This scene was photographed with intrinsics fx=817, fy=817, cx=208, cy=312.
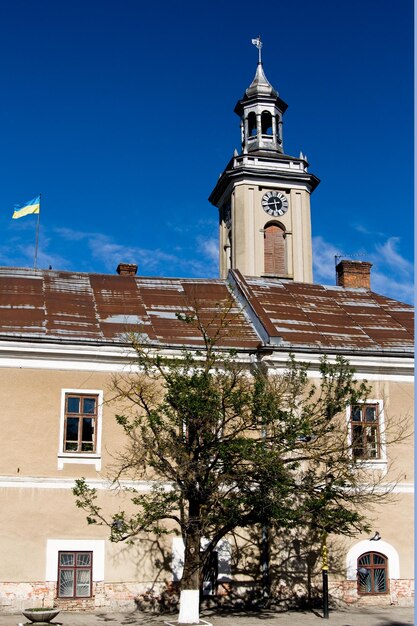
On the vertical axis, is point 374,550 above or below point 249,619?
above

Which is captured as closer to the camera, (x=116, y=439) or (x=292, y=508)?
(x=292, y=508)

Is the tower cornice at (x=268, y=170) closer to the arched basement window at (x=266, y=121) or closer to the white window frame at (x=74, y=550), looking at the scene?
the arched basement window at (x=266, y=121)

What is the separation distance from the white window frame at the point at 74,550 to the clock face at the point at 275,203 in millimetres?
20635

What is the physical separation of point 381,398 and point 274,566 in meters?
5.13

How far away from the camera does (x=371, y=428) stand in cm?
2034

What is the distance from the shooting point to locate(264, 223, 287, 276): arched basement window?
117 ft

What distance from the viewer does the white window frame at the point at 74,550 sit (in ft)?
61.5

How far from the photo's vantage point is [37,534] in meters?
18.8

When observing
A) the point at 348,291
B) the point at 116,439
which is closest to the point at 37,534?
the point at 116,439

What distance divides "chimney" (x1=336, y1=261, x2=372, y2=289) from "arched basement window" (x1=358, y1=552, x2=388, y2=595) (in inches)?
437

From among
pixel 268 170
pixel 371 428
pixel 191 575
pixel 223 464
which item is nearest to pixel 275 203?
pixel 268 170

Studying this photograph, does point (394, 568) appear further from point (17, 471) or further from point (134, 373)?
point (17, 471)

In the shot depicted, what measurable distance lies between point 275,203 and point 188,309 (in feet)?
46.7

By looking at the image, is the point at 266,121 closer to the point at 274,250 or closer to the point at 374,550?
the point at 274,250
